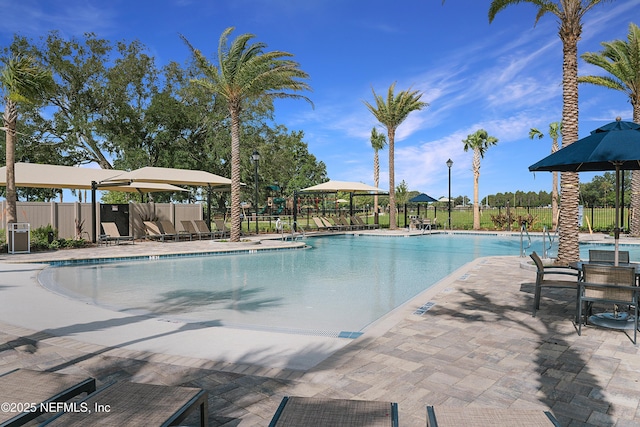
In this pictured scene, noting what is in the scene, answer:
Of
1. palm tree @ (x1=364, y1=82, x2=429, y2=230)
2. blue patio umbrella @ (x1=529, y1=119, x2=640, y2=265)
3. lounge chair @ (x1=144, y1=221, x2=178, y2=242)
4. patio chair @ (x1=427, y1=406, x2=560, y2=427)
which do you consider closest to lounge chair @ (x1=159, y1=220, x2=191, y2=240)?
lounge chair @ (x1=144, y1=221, x2=178, y2=242)

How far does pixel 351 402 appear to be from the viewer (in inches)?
80.9

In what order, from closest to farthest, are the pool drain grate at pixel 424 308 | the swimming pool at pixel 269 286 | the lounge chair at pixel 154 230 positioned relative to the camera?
1. the pool drain grate at pixel 424 308
2. the swimming pool at pixel 269 286
3. the lounge chair at pixel 154 230

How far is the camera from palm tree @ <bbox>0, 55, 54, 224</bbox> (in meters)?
12.2

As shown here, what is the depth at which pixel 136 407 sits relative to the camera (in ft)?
6.24

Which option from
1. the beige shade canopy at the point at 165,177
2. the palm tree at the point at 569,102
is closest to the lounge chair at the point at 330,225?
the beige shade canopy at the point at 165,177

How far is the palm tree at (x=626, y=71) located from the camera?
14.1m

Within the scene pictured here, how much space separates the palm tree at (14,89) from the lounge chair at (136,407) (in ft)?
44.4

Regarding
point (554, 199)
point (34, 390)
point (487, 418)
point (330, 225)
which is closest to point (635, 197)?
point (554, 199)

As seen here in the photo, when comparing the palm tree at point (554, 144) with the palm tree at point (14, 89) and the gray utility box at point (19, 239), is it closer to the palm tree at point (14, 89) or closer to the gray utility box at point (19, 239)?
the gray utility box at point (19, 239)

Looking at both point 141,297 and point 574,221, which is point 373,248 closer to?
point 574,221

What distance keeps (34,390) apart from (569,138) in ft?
31.5

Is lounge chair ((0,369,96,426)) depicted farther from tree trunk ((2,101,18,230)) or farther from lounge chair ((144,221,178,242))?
lounge chair ((144,221,178,242))

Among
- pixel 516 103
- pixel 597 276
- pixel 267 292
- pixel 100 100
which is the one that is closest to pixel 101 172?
pixel 100 100

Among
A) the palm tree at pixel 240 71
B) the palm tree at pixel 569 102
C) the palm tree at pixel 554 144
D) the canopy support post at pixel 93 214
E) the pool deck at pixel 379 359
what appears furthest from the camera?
the palm tree at pixel 554 144
